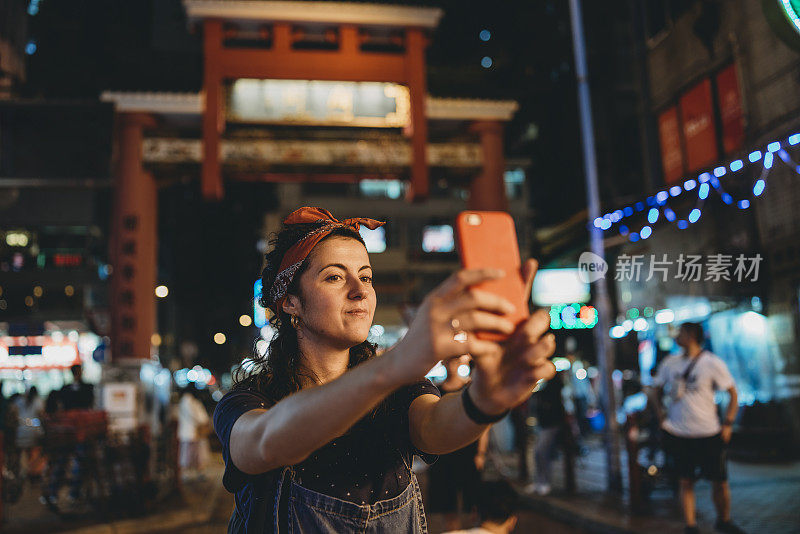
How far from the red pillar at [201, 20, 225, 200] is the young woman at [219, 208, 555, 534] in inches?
466

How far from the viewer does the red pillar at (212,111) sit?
13484 mm

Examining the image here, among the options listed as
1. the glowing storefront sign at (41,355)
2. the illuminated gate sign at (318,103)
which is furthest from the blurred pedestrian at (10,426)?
the glowing storefront sign at (41,355)

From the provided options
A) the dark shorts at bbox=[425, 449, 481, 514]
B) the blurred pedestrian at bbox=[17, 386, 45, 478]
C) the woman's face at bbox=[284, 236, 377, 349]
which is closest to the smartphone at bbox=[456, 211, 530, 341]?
the woman's face at bbox=[284, 236, 377, 349]

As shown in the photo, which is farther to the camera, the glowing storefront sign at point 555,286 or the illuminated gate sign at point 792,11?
the glowing storefront sign at point 555,286

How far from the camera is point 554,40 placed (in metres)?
25.4

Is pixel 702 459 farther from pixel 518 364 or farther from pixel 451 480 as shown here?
pixel 518 364

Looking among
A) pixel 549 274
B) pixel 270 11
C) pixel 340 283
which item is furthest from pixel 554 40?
pixel 340 283

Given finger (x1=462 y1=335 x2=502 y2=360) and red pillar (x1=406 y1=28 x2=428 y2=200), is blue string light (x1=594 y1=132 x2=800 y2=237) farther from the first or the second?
finger (x1=462 y1=335 x2=502 y2=360)

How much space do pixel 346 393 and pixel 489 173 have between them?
45.3 ft

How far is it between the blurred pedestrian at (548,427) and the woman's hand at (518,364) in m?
9.63

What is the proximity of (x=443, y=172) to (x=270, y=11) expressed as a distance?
5298 millimetres

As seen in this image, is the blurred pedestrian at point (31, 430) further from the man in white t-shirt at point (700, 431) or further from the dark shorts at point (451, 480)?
the man in white t-shirt at point (700, 431)

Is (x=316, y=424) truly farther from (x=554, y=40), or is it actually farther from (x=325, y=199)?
(x=325, y=199)

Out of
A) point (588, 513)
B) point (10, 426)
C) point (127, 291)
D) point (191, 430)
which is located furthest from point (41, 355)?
point (588, 513)
